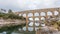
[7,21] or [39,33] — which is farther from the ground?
[39,33]

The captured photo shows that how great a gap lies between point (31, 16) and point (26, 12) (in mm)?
1833

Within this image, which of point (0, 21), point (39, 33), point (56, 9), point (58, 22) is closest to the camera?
point (39, 33)

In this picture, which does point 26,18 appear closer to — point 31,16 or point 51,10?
point 31,16

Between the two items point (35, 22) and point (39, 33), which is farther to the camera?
point (35, 22)

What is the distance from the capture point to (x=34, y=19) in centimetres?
3834

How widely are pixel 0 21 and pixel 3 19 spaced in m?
2.30

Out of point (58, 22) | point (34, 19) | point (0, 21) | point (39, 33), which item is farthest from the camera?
point (34, 19)

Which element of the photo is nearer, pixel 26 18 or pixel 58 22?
pixel 58 22

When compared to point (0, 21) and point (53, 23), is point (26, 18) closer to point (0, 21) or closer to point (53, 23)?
point (0, 21)

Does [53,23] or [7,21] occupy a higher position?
[53,23]

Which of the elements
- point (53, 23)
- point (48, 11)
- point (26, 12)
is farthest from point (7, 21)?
point (53, 23)

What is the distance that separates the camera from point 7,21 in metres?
31.7

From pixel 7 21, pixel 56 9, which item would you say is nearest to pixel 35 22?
pixel 56 9

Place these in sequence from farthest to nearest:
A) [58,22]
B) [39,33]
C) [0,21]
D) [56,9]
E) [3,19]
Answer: [56,9] → [3,19] → [0,21] → [58,22] → [39,33]
